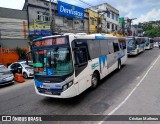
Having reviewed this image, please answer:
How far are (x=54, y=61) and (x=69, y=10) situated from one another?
20659 millimetres

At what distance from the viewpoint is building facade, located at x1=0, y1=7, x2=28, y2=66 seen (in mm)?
18203

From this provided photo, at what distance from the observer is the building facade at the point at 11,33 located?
18203 mm

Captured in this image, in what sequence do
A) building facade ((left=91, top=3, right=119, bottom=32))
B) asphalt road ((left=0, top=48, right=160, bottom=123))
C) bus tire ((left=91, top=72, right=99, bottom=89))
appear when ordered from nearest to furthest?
asphalt road ((left=0, top=48, right=160, bottom=123))
bus tire ((left=91, top=72, right=99, bottom=89))
building facade ((left=91, top=3, right=119, bottom=32))

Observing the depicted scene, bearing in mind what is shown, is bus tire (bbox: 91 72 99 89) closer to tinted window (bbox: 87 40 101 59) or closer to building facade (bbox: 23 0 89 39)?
tinted window (bbox: 87 40 101 59)

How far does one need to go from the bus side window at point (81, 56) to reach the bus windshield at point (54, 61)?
48 centimetres

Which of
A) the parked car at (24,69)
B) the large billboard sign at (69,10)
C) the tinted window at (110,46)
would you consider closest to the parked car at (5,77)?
the parked car at (24,69)

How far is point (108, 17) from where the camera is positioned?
4303cm

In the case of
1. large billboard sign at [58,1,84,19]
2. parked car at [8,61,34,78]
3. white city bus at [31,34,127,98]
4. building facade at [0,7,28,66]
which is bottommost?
parked car at [8,61,34,78]

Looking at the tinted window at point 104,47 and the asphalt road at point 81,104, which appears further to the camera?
the tinted window at point 104,47

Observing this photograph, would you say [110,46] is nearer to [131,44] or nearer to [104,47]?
[104,47]

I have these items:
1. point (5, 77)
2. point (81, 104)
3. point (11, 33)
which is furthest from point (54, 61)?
point (11, 33)

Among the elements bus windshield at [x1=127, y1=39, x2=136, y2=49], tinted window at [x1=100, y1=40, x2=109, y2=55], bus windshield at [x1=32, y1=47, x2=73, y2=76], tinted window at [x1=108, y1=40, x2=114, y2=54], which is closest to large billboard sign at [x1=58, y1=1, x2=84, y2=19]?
bus windshield at [x1=127, y1=39, x2=136, y2=49]

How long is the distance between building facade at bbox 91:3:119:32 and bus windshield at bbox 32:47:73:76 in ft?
113

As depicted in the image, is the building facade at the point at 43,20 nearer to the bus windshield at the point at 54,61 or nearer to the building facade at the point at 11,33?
the building facade at the point at 11,33
